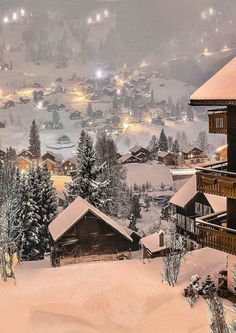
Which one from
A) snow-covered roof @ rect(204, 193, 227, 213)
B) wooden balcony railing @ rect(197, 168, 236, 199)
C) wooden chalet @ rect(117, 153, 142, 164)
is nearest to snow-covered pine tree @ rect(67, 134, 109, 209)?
snow-covered roof @ rect(204, 193, 227, 213)

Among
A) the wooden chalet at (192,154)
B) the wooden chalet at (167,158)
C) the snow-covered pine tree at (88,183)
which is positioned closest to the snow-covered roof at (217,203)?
the snow-covered pine tree at (88,183)

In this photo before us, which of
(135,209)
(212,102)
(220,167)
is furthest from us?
(135,209)

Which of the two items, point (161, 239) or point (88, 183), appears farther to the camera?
point (88, 183)

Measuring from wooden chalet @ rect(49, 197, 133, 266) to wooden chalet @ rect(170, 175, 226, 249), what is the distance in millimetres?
7302

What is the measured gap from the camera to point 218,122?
73.8 feet

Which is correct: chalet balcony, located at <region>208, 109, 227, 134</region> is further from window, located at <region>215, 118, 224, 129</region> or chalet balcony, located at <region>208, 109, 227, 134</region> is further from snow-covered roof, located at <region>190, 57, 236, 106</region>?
snow-covered roof, located at <region>190, 57, 236, 106</region>

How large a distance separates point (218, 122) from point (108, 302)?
34.2 feet

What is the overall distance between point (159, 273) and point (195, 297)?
5.66 m

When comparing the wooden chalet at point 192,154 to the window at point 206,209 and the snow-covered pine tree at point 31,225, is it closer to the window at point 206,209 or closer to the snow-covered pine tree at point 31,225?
the snow-covered pine tree at point 31,225

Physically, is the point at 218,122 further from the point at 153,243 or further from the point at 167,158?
the point at 167,158

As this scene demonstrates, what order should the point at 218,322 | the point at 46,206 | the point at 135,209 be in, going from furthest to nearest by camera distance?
the point at 135,209, the point at 46,206, the point at 218,322

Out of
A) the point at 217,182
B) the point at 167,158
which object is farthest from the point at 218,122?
the point at 167,158

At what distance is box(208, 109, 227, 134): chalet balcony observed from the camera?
73.3ft

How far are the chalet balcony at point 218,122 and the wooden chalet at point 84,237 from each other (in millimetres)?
19452
